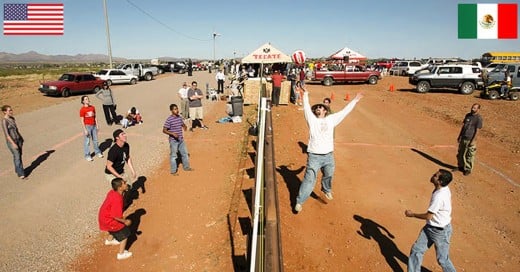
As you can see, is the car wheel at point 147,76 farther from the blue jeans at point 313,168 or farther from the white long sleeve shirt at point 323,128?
the blue jeans at point 313,168

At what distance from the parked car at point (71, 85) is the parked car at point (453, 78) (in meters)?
23.3

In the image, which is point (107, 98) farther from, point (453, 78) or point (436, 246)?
point (453, 78)

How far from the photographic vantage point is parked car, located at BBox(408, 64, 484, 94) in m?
21.5

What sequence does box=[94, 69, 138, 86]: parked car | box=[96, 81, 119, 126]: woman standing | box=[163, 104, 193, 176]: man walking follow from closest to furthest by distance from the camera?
box=[163, 104, 193, 176]: man walking < box=[96, 81, 119, 126]: woman standing < box=[94, 69, 138, 86]: parked car

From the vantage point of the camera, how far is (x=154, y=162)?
8852mm

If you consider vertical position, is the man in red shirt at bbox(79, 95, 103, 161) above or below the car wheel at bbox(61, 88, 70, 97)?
below

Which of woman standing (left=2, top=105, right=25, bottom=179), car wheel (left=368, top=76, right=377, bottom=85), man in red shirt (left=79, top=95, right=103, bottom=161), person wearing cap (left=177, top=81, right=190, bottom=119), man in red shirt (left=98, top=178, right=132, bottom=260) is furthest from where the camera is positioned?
car wheel (left=368, top=76, right=377, bottom=85)

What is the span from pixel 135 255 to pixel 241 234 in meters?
1.65

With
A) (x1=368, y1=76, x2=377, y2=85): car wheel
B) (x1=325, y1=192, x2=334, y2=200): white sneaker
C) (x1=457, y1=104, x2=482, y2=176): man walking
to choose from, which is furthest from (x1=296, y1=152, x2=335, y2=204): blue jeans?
(x1=368, y1=76, x2=377, y2=85): car wheel

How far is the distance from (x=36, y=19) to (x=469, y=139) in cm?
2254

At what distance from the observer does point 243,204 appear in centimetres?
631

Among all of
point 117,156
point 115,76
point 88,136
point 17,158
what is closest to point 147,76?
point 115,76

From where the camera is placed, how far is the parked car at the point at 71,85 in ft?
67.9

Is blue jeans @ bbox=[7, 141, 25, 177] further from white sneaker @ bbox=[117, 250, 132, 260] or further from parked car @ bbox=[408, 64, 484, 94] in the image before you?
parked car @ bbox=[408, 64, 484, 94]
